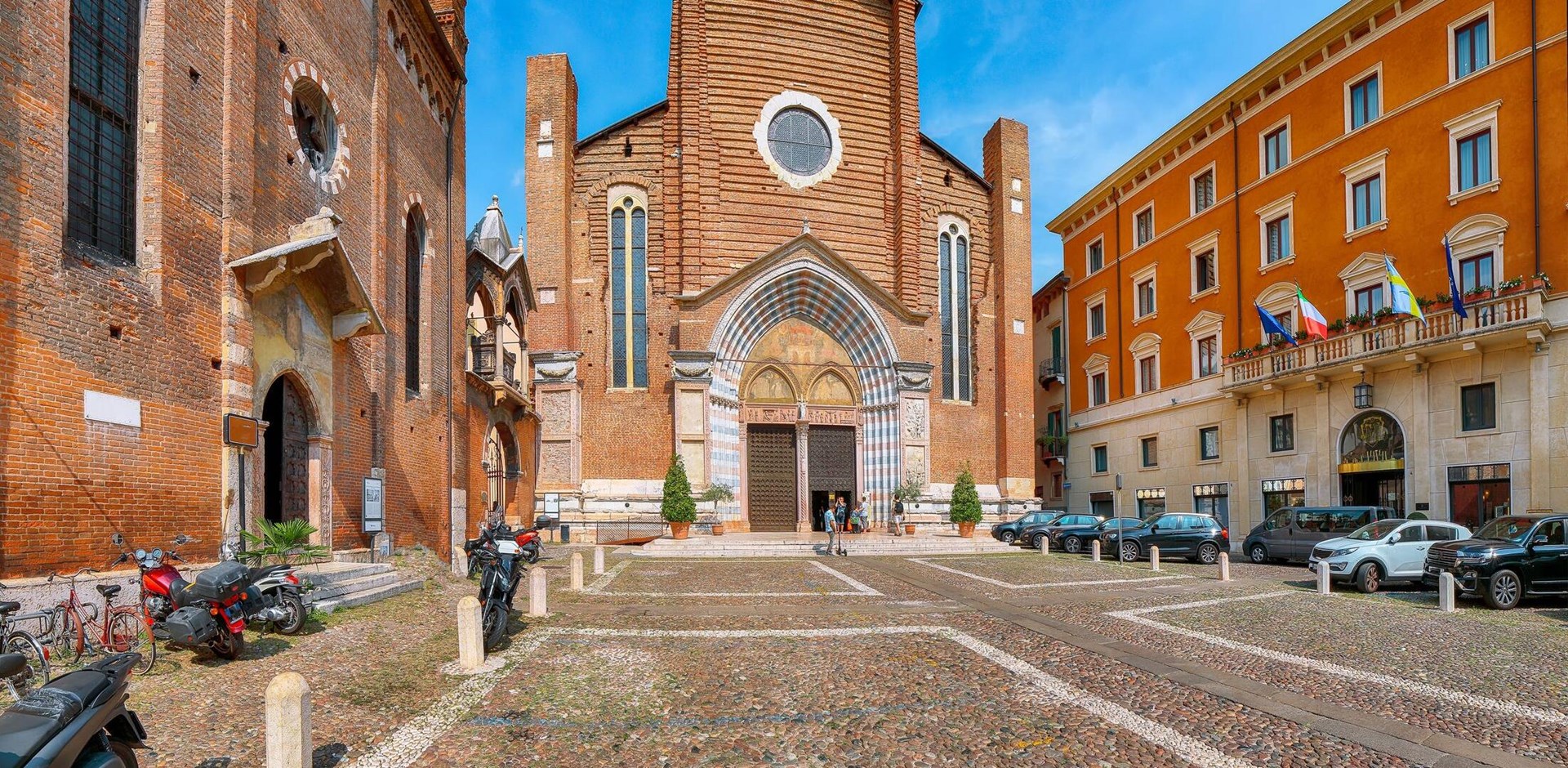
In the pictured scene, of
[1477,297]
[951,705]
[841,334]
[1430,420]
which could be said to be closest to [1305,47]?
[1477,297]

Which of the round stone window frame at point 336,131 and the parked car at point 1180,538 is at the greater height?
the round stone window frame at point 336,131

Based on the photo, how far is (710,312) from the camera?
1082 inches

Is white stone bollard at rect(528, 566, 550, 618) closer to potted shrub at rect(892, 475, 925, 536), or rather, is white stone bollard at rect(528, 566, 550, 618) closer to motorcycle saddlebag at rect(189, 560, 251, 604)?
motorcycle saddlebag at rect(189, 560, 251, 604)

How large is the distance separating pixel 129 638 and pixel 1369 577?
16.9 meters

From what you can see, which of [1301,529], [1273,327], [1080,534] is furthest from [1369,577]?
[1273,327]

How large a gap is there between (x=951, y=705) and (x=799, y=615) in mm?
4718

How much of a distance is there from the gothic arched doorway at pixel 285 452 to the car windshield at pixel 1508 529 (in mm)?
17395

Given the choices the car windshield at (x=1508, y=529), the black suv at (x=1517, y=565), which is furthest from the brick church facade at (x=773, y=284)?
the black suv at (x=1517, y=565)

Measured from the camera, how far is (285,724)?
4.55m

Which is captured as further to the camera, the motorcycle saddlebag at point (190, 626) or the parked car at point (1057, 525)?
the parked car at point (1057, 525)

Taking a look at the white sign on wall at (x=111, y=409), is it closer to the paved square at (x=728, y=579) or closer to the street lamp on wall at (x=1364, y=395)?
the paved square at (x=728, y=579)

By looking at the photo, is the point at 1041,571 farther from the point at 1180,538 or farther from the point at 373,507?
the point at 373,507

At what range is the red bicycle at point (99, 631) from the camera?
22.8 feet

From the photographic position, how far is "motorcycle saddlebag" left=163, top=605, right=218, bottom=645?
695 cm
